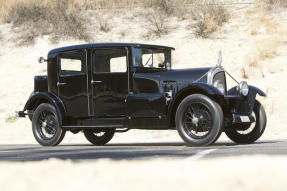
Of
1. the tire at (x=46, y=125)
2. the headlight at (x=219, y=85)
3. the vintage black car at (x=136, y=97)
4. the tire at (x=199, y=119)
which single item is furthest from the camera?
the tire at (x=46, y=125)

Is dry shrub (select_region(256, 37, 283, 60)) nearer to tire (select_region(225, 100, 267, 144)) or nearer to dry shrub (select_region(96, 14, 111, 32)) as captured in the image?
dry shrub (select_region(96, 14, 111, 32))

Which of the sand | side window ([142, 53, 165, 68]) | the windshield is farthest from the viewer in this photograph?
side window ([142, 53, 165, 68])

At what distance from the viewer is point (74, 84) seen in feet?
39.3

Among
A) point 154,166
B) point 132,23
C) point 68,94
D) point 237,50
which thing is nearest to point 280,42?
point 237,50

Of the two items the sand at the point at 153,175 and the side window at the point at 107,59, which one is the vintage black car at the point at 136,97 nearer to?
the side window at the point at 107,59

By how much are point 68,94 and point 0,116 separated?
963cm

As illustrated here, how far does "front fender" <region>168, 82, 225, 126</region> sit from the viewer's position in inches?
400

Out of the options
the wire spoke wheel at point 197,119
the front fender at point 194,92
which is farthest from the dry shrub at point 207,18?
the wire spoke wheel at point 197,119

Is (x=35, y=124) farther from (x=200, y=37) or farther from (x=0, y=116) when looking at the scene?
(x=200, y=37)

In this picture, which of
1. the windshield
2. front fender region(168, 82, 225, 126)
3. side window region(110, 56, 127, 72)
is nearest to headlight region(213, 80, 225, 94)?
front fender region(168, 82, 225, 126)

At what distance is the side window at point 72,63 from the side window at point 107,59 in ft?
0.95

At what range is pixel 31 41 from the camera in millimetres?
27797

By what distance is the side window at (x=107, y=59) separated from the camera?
38.0 feet

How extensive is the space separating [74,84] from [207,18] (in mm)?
15655
